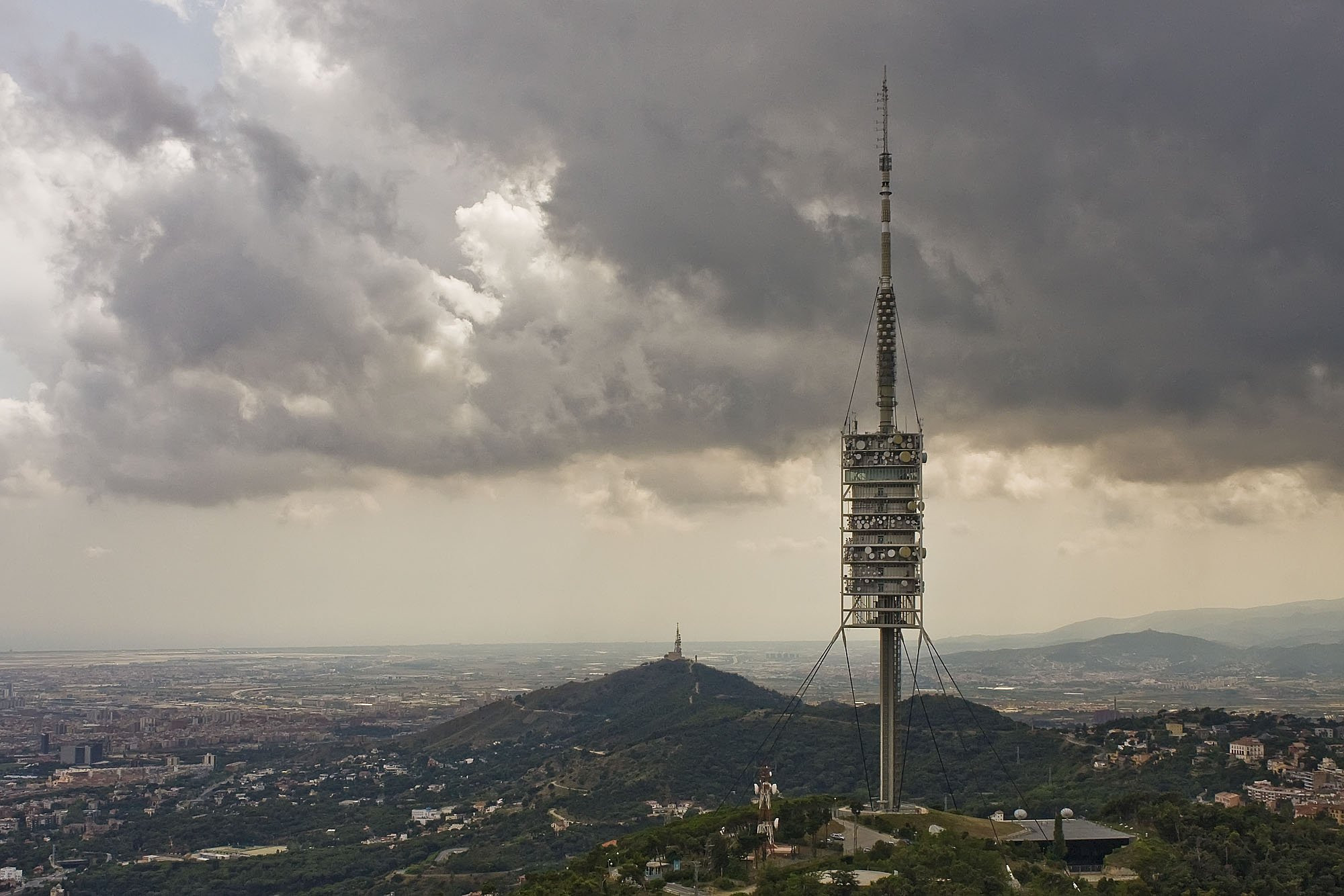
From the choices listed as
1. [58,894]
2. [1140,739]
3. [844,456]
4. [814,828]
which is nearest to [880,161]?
[844,456]

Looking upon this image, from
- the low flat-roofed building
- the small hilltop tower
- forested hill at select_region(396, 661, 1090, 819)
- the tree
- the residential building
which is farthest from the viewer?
forested hill at select_region(396, 661, 1090, 819)

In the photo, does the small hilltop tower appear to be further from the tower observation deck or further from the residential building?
the residential building

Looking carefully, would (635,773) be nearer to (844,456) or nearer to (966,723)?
(966,723)

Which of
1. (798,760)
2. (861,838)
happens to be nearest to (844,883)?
(861,838)

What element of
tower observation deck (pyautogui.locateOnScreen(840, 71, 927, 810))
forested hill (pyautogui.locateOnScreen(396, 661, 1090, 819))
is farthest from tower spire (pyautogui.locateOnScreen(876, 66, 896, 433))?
forested hill (pyautogui.locateOnScreen(396, 661, 1090, 819))

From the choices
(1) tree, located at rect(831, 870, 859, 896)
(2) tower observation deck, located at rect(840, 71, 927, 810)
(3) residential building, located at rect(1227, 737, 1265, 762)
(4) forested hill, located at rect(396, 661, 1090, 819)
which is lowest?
(4) forested hill, located at rect(396, 661, 1090, 819)

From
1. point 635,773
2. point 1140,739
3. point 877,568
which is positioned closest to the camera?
point 877,568
